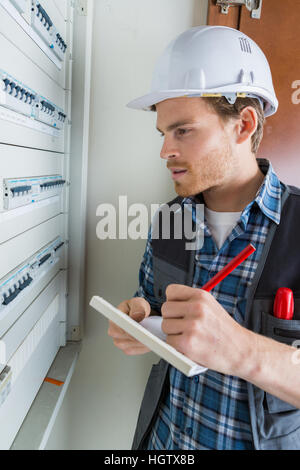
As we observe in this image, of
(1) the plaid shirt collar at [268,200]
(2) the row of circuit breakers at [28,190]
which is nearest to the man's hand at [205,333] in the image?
(1) the plaid shirt collar at [268,200]

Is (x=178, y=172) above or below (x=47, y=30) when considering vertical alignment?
below

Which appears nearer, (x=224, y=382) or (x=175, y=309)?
(x=175, y=309)

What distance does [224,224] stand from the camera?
0.97 metres

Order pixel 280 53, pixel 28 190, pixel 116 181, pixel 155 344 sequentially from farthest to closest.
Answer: pixel 116 181
pixel 280 53
pixel 28 190
pixel 155 344

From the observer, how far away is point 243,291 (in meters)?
0.87

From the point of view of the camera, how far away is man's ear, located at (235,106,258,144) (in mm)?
937

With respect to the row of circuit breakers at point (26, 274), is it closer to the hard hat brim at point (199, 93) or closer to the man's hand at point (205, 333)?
the man's hand at point (205, 333)

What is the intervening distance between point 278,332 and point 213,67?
0.67m

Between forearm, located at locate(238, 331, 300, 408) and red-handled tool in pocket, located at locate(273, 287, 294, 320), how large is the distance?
0.11 meters

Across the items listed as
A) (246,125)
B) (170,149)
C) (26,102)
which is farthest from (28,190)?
(246,125)

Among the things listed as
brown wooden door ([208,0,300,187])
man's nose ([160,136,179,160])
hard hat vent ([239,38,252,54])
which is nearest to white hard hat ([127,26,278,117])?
hard hat vent ([239,38,252,54])

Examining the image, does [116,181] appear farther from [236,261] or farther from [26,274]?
[236,261]
